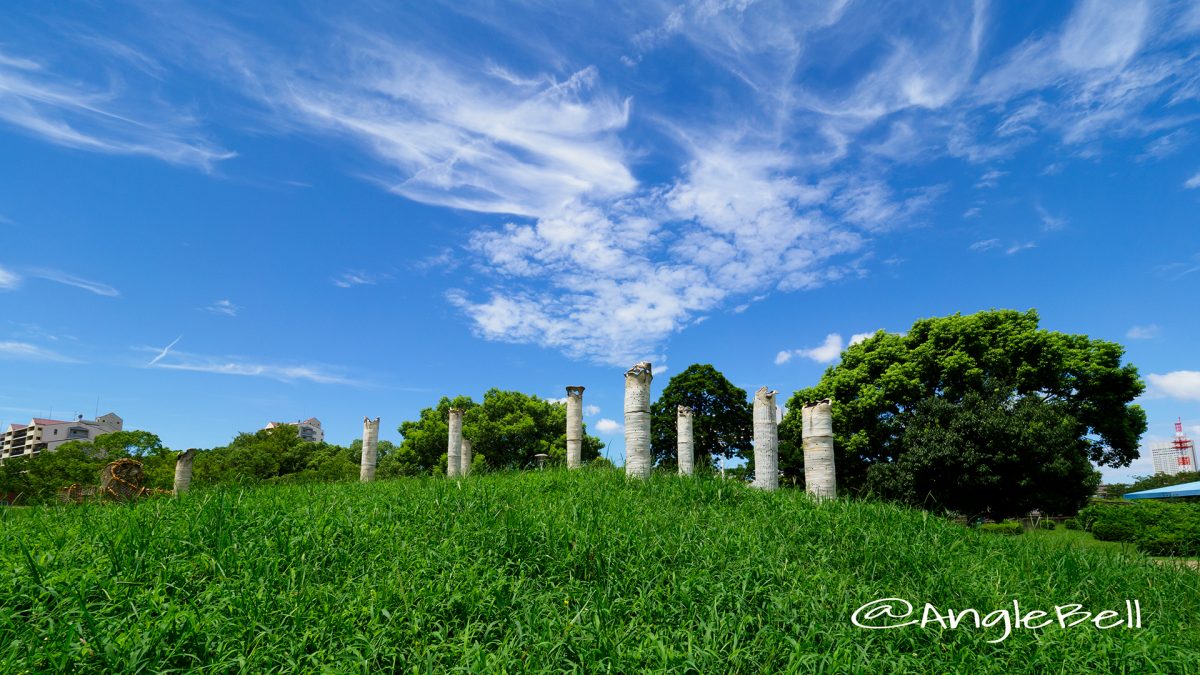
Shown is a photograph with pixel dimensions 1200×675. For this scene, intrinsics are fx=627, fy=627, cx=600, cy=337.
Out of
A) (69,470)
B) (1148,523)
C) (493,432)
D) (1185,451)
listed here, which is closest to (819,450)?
(1148,523)

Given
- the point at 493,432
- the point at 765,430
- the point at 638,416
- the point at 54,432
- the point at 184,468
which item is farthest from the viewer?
the point at 54,432

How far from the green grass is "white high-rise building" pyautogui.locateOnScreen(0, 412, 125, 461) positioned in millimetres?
116262

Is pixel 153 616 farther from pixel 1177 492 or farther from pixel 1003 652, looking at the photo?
pixel 1177 492

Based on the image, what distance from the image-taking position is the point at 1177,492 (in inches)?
1508

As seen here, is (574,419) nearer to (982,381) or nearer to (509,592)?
(509,592)

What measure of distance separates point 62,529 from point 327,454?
4789cm

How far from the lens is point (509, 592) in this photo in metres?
5.17

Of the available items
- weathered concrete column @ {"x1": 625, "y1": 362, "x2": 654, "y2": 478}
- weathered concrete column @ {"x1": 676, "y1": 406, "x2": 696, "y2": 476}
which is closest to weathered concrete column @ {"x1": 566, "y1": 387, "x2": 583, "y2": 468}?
weathered concrete column @ {"x1": 676, "y1": 406, "x2": 696, "y2": 476}

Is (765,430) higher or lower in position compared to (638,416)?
lower

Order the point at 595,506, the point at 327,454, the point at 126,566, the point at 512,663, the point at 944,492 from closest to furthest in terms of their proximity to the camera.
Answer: the point at 512,663 → the point at 126,566 → the point at 595,506 → the point at 944,492 → the point at 327,454

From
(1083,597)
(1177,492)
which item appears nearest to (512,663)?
(1083,597)
